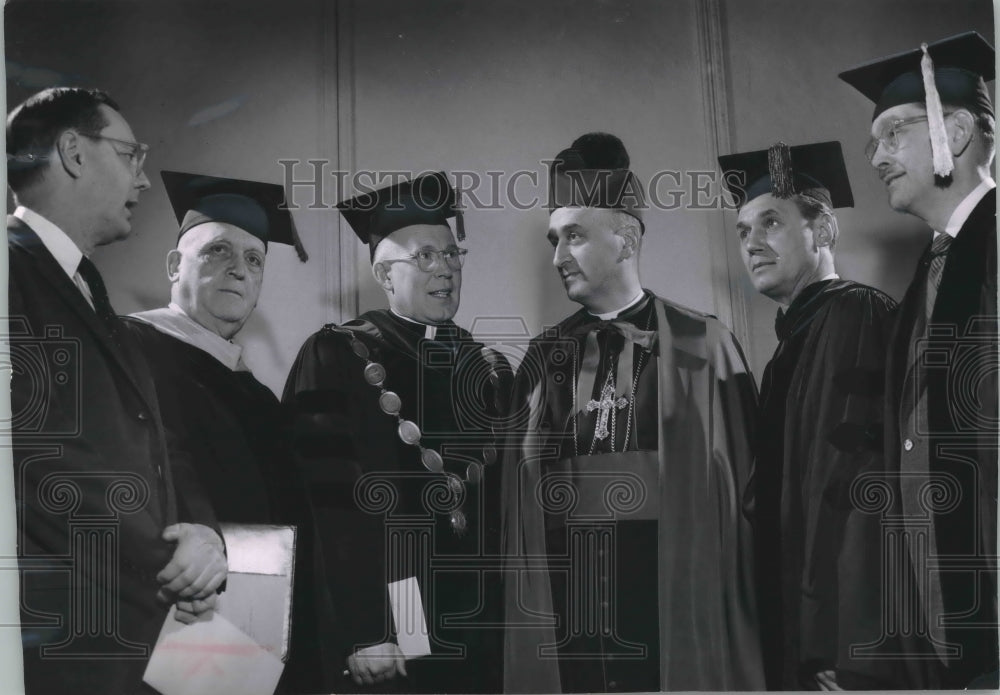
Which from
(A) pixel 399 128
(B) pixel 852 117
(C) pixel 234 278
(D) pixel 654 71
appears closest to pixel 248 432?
(C) pixel 234 278

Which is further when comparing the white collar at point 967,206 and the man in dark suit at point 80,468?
the white collar at point 967,206

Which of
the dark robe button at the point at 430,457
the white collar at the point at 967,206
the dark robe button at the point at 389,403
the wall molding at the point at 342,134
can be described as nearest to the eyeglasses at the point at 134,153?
the wall molding at the point at 342,134

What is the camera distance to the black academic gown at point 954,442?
3592mm

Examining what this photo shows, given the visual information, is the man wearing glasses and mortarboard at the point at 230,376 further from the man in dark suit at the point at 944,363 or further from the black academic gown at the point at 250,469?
the man in dark suit at the point at 944,363

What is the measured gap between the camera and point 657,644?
3561 mm

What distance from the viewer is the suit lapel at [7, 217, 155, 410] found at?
3.52 metres

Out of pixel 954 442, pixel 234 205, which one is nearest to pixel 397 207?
pixel 234 205

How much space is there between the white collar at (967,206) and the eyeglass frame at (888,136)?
26cm

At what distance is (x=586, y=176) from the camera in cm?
366

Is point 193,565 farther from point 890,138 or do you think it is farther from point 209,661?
point 890,138

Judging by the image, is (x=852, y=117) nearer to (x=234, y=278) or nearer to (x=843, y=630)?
(x=843, y=630)

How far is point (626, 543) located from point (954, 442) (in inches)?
43.7

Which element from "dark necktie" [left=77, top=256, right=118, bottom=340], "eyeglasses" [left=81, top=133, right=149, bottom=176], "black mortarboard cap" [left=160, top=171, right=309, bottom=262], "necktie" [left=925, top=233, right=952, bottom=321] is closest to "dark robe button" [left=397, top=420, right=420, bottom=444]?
"black mortarboard cap" [left=160, top=171, right=309, bottom=262]

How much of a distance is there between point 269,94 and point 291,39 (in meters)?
0.20
